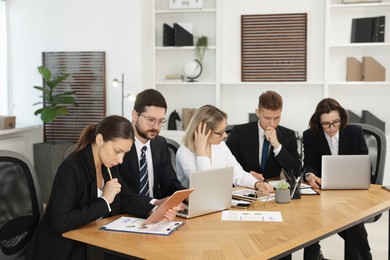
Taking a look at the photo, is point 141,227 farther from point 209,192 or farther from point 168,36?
point 168,36

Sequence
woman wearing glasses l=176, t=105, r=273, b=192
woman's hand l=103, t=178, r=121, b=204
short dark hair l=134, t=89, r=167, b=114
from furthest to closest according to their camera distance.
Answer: woman wearing glasses l=176, t=105, r=273, b=192
short dark hair l=134, t=89, r=167, b=114
woman's hand l=103, t=178, r=121, b=204

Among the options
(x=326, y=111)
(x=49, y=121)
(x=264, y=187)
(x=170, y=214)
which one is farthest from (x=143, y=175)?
(x=49, y=121)

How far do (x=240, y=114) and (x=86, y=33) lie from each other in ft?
6.41

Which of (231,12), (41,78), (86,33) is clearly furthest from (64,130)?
(231,12)

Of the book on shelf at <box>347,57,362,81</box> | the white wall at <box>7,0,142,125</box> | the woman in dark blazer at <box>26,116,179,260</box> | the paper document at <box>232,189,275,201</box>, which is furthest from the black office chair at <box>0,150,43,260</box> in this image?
the book on shelf at <box>347,57,362,81</box>

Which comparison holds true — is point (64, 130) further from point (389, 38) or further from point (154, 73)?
point (389, 38)

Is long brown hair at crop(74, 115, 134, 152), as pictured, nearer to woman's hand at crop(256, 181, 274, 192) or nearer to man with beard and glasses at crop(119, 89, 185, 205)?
man with beard and glasses at crop(119, 89, 185, 205)

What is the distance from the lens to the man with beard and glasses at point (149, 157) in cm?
300

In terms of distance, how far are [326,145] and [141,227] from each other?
5.79 feet

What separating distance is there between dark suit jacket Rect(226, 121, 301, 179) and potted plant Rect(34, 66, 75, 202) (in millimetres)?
2456

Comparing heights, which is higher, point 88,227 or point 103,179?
point 103,179

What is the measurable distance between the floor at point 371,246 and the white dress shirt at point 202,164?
121 cm

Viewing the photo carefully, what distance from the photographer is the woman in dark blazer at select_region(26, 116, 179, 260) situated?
233 centimetres

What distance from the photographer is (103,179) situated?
103 inches
